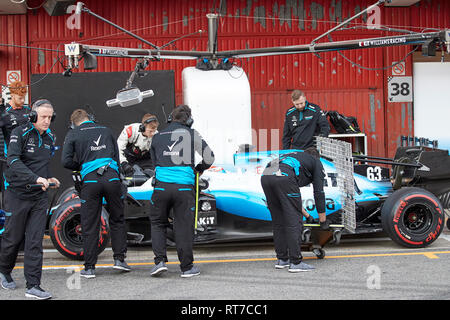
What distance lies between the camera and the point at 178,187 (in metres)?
6.98

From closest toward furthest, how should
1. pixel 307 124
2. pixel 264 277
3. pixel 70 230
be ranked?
pixel 264 277 < pixel 70 230 < pixel 307 124

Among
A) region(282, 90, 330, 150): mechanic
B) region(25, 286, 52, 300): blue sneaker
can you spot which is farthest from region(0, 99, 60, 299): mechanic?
region(282, 90, 330, 150): mechanic

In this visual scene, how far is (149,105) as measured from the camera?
12.5 metres

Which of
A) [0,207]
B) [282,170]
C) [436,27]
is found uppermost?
[436,27]

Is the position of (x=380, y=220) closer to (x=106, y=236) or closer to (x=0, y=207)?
(x=106, y=236)

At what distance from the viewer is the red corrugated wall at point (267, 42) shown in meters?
14.2

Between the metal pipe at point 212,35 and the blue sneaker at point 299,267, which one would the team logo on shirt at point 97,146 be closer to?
the blue sneaker at point 299,267

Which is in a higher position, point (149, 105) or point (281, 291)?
point (149, 105)

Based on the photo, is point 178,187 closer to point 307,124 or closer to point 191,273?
point 191,273

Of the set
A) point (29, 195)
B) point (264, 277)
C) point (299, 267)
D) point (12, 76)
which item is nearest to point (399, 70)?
point (299, 267)

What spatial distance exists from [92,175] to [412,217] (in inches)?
Result: 165
